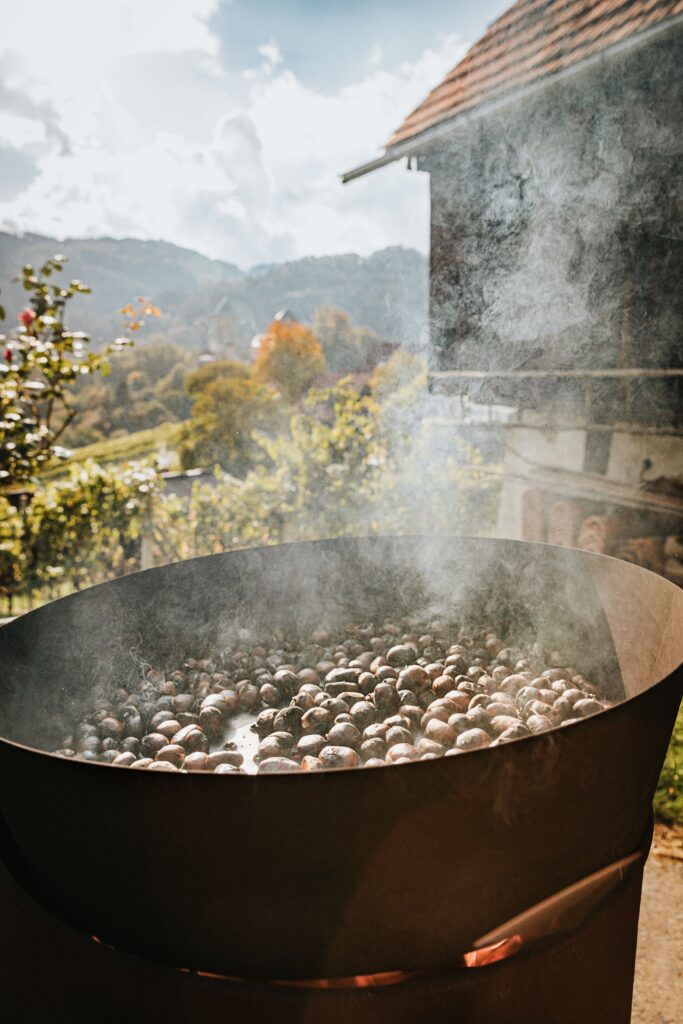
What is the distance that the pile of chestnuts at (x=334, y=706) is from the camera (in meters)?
1.61

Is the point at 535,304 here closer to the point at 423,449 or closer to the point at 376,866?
the point at 423,449

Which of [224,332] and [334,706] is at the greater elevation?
[224,332]

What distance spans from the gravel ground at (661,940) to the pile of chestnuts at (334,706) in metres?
0.97

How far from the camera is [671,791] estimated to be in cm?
300

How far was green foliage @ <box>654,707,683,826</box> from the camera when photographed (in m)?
2.90

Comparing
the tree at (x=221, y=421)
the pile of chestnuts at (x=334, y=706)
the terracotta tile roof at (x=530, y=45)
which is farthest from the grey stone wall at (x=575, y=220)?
the tree at (x=221, y=421)

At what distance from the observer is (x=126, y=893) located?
1.12 metres

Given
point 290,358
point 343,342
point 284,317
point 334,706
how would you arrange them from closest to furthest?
1. point 334,706
2. point 343,342
3. point 290,358
4. point 284,317

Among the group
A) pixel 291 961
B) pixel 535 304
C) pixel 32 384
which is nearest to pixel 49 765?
pixel 291 961

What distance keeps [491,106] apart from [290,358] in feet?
52.6

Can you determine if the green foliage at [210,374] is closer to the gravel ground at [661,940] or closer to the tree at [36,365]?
the tree at [36,365]

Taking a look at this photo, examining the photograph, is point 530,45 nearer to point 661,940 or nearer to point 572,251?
point 572,251

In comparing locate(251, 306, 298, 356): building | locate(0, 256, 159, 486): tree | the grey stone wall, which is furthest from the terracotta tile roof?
locate(251, 306, 298, 356): building

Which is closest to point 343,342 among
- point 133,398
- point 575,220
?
point 575,220
